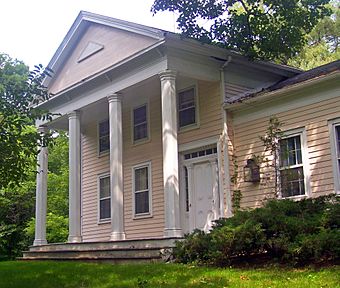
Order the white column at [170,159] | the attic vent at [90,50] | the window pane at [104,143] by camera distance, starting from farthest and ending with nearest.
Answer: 1. the window pane at [104,143]
2. the attic vent at [90,50]
3. the white column at [170,159]

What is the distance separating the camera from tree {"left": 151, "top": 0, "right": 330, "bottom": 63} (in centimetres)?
1510

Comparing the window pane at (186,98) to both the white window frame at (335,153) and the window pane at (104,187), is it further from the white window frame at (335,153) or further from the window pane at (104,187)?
the window pane at (104,187)

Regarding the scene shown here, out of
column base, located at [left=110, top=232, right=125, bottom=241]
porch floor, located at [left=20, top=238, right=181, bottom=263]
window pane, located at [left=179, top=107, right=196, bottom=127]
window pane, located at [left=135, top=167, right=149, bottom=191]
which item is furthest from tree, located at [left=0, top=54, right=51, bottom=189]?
window pane, located at [left=135, top=167, right=149, bottom=191]

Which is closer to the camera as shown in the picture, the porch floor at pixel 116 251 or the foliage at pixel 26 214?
the porch floor at pixel 116 251

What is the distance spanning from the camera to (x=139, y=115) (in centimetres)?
1734

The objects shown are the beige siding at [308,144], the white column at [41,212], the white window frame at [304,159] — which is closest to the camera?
the beige siding at [308,144]

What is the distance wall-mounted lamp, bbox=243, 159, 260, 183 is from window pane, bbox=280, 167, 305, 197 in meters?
0.72

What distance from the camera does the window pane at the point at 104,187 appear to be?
1864 centimetres

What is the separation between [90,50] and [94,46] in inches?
9.0

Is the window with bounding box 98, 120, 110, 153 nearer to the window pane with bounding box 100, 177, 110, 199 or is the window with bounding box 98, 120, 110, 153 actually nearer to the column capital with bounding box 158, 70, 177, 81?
the window pane with bounding box 100, 177, 110, 199

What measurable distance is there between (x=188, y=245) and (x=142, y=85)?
5.68 metres

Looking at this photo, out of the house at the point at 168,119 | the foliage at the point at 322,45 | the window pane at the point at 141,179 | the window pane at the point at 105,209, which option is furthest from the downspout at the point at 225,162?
the foliage at the point at 322,45

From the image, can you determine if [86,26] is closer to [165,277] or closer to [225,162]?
[225,162]

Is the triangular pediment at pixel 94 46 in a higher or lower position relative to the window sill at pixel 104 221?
higher
